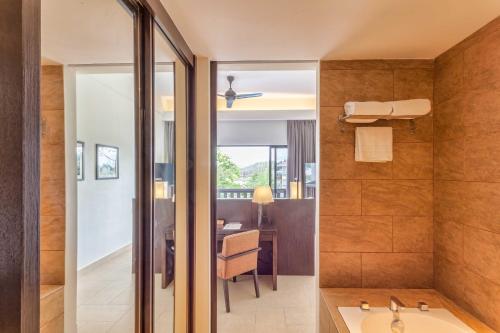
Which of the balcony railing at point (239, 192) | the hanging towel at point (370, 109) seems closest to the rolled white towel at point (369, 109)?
the hanging towel at point (370, 109)

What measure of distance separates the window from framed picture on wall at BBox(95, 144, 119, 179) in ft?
18.1

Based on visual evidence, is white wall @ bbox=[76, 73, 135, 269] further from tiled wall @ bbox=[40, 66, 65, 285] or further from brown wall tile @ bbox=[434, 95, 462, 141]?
brown wall tile @ bbox=[434, 95, 462, 141]

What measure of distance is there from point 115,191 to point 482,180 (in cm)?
189

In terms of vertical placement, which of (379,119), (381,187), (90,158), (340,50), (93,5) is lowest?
(381,187)

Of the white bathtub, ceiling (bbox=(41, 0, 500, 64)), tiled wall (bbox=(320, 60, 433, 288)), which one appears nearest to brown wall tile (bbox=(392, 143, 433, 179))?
tiled wall (bbox=(320, 60, 433, 288))

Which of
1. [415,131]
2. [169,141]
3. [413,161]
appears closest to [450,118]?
[415,131]

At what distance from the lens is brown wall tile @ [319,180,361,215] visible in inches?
85.4

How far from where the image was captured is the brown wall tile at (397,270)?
215 centimetres

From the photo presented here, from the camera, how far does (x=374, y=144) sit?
2057 mm

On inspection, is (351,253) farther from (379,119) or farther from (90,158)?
(90,158)

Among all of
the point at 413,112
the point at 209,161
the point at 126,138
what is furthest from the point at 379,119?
the point at 126,138

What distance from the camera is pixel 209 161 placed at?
2295 mm

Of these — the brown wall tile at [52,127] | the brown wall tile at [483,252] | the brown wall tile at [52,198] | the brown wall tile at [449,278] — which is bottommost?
the brown wall tile at [449,278]

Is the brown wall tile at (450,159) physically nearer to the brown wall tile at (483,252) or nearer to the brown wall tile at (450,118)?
the brown wall tile at (450,118)
